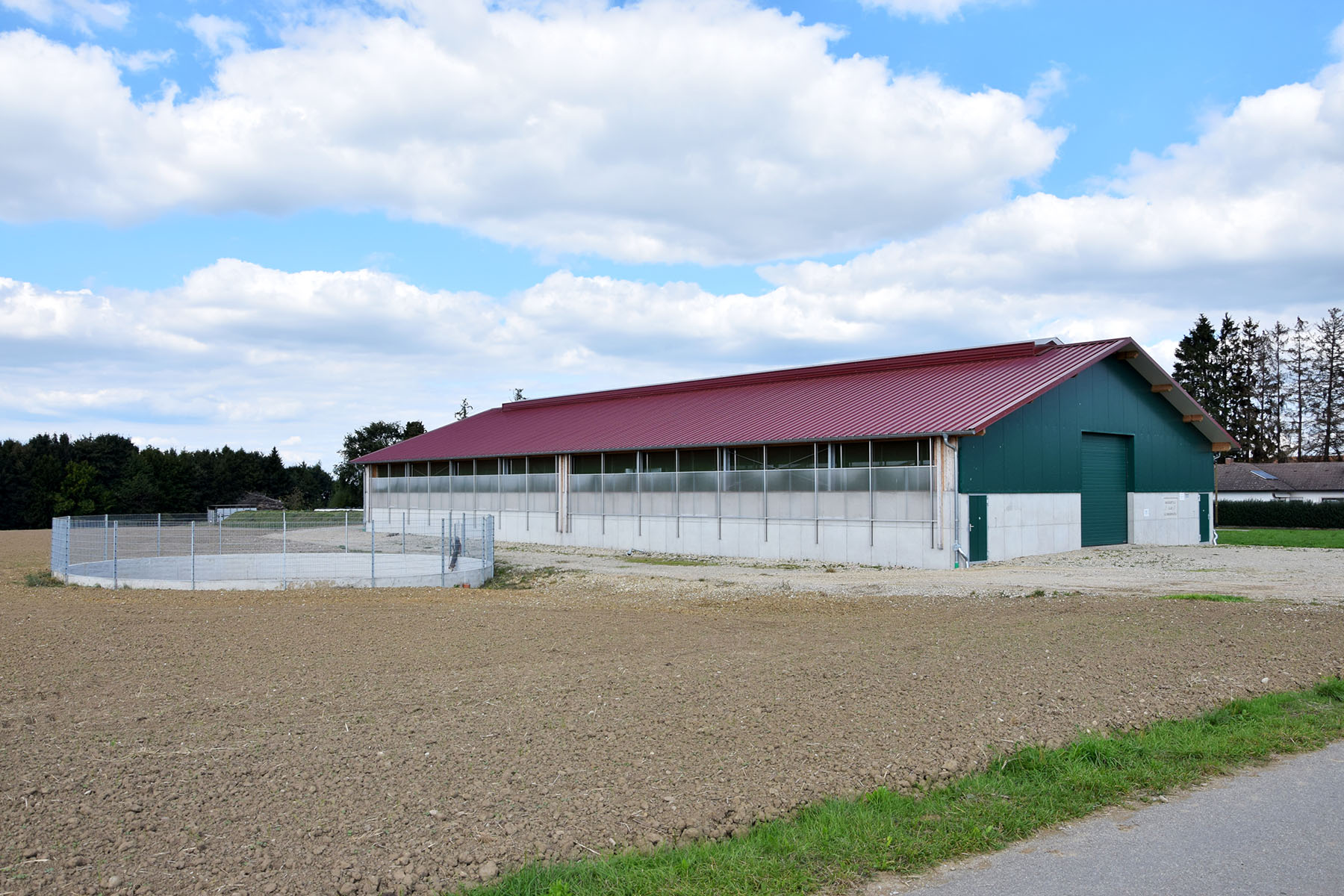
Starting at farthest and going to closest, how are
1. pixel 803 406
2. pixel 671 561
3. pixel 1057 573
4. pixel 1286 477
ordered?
pixel 1286 477 → pixel 803 406 → pixel 671 561 → pixel 1057 573

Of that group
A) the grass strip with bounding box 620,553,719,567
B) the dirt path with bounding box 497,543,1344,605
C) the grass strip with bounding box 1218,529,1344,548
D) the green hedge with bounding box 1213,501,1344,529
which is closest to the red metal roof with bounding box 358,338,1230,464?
the grass strip with bounding box 620,553,719,567

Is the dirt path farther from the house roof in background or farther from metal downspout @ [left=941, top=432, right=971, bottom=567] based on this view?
the house roof in background

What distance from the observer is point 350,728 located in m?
7.93

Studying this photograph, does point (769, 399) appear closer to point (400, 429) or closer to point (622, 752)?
point (622, 752)

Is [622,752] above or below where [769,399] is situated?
below

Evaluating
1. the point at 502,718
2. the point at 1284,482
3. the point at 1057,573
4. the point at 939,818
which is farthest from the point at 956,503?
the point at 1284,482

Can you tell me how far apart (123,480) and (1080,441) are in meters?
75.1

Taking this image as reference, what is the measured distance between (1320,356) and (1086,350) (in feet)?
174

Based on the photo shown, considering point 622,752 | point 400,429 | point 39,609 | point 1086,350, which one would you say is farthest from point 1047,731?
point 400,429

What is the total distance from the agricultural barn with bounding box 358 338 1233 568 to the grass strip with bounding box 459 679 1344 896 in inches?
727

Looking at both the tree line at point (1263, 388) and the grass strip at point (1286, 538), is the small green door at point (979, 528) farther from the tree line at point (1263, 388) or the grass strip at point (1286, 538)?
the tree line at point (1263, 388)

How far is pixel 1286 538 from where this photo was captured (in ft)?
136

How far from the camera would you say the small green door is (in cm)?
2680

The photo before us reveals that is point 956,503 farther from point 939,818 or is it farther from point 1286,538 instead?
point 1286,538
